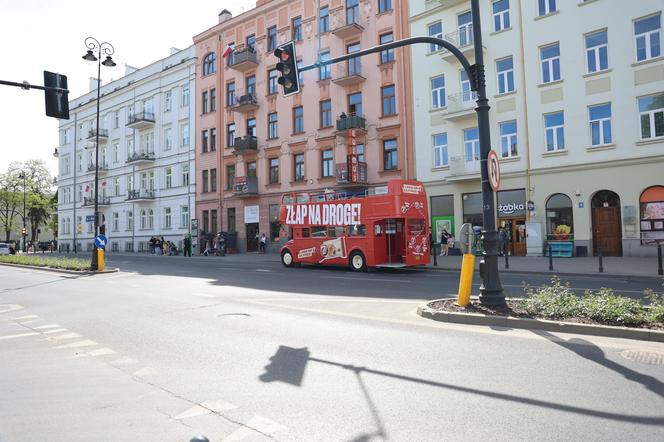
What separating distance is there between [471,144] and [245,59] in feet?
63.7

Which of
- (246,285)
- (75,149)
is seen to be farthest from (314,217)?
(75,149)

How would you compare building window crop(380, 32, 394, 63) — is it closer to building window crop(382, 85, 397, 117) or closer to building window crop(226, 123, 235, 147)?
building window crop(382, 85, 397, 117)

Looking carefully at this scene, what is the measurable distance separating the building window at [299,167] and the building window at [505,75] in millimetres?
14546

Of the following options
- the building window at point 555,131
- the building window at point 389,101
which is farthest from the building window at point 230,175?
the building window at point 555,131

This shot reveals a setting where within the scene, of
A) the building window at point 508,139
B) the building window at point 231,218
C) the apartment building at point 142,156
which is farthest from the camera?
the apartment building at point 142,156

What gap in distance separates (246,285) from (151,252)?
1195 inches

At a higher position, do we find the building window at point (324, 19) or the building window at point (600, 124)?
the building window at point (324, 19)

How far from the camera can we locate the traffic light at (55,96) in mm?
13398

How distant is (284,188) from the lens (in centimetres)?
3469

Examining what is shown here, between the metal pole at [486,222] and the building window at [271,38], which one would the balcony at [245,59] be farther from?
the metal pole at [486,222]

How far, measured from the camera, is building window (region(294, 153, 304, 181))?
34188 mm

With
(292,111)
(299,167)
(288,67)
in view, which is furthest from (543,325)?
(292,111)

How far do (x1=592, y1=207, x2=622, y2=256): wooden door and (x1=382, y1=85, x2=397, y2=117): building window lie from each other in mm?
13092

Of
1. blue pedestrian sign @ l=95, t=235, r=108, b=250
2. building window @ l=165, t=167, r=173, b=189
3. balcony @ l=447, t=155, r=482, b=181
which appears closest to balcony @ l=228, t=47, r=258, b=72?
building window @ l=165, t=167, r=173, b=189
